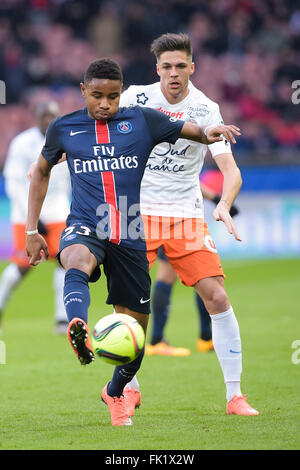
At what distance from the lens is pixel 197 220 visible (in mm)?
6031

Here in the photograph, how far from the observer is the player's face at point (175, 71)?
19.2ft

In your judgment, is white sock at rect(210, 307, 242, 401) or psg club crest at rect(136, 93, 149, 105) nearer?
white sock at rect(210, 307, 242, 401)

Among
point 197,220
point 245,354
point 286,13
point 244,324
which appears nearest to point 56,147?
point 197,220

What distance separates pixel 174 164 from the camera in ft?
19.8

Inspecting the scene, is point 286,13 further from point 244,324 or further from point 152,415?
point 152,415

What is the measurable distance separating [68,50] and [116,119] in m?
17.1

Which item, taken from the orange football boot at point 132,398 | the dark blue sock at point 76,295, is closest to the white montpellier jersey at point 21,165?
the orange football boot at point 132,398

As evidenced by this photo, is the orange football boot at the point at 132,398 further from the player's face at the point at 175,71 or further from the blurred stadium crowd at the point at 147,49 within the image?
the blurred stadium crowd at the point at 147,49

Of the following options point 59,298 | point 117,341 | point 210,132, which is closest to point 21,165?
point 59,298

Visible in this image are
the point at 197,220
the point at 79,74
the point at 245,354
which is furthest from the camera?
the point at 79,74

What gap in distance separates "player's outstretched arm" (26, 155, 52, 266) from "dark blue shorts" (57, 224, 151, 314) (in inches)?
13.0

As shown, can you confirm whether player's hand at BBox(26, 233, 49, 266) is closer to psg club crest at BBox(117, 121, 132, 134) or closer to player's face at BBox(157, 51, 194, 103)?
psg club crest at BBox(117, 121, 132, 134)

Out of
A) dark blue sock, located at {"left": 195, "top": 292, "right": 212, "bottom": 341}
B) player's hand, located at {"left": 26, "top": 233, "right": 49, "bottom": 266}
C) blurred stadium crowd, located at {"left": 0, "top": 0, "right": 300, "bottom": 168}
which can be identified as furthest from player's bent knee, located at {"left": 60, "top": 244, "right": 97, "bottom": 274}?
blurred stadium crowd, located at {"left": 0, "top": 0, "right": 300, "bottom": 168}

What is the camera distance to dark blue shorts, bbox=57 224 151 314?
4812 millimetres
